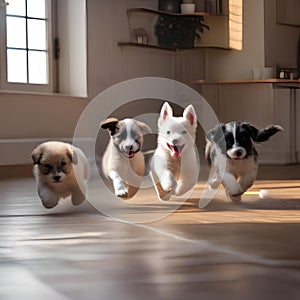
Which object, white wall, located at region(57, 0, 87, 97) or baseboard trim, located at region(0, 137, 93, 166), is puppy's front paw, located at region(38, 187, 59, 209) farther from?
white wall, located at region(57, 0, 87, 97)

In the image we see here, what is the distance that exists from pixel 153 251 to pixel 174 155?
3.30ft

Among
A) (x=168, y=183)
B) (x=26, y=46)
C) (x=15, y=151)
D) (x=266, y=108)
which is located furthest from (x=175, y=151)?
(x=266, y=108)

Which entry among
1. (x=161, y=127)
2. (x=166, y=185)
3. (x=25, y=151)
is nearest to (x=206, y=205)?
(x=166, y=185)

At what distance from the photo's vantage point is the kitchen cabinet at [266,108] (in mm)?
5578

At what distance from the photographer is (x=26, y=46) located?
492 cm

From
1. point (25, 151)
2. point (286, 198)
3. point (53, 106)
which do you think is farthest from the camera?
point (53, 106)

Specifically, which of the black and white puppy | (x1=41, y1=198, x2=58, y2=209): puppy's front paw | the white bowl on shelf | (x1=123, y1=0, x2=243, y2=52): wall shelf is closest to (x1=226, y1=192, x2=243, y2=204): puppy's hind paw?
the black and white puppy

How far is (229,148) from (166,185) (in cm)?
29

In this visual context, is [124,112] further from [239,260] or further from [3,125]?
[239,260]

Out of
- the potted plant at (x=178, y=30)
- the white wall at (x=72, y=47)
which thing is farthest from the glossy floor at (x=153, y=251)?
the potted plant at (x=178, y=30)

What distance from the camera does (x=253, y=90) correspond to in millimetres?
5625

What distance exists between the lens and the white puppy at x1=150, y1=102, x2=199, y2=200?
105 inches

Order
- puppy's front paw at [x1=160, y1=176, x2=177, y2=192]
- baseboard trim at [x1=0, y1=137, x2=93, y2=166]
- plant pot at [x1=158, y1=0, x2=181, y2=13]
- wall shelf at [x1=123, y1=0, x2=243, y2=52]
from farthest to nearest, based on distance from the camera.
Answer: plant pot at [x1=158, y1=0, x2=181, y2=13], wall shelf at [x1=123, y1=0, x2=243, y2=52], baseboard trim at [x1=0, y1=137, x2=93, y2=166], puppy's front paw at [x1=160, y1=176, x2=177, y2=192]

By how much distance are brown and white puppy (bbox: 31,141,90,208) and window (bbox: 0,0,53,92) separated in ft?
7.68
